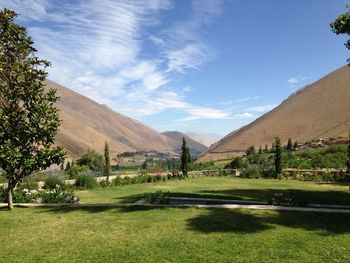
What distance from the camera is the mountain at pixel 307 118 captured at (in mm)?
140250

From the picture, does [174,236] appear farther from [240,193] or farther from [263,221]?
[240,193]

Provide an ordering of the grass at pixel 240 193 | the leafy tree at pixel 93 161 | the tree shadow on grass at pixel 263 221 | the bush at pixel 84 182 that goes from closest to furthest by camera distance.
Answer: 1. the tree shadow on grass at pixel 263 221
2. the grass at pixel 240 193
3. the bush at pixel 84 182
4. the leafy tree at pixel 93 161

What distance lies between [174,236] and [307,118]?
154m

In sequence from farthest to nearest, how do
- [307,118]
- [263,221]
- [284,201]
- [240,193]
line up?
[307,118] → [240,193] → [284,201] → [263,221]

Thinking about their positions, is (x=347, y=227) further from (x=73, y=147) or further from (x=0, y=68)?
(x=73, y=147)

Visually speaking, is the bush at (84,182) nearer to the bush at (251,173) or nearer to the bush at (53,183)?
the bush at (53,183)

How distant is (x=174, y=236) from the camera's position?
13109 millimetres

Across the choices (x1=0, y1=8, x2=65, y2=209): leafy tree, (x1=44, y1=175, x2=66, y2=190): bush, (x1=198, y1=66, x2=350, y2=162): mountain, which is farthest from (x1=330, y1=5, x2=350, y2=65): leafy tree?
(x1=198, y1=66, x2=350, y2=162): mountain

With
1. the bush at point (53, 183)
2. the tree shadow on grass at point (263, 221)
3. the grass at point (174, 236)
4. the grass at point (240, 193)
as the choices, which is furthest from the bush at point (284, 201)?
the bush at point (53, 183)

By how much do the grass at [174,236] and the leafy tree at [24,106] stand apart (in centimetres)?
→ 276

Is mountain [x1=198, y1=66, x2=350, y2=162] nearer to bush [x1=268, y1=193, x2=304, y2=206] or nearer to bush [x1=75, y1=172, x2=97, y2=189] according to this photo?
bush [x1=75, y1=172, x2=97, y2=189]

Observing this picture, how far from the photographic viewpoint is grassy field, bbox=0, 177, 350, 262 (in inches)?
440

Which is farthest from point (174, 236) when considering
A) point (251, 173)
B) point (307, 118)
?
point (307, 118)

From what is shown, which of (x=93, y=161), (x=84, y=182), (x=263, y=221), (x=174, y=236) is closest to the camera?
(x=174, y=236)
